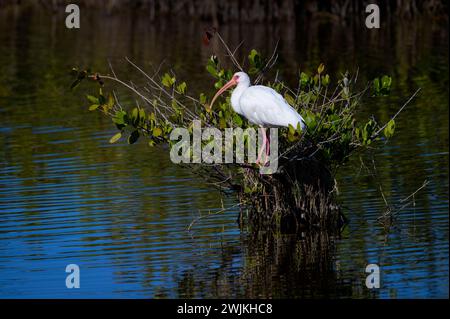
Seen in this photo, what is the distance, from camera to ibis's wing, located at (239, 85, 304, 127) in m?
11.7

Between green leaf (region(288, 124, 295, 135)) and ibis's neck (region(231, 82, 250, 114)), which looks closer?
green leaf (region(288, 124, 295, 135))

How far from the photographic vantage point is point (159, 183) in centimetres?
1513

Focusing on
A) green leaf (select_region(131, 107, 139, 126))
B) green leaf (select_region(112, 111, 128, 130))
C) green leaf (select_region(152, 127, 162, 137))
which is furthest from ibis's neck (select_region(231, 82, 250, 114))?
green leaf (select_region(112, 111, 128, 130))

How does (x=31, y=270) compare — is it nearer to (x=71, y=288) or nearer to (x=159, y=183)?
(x=71, y=288)

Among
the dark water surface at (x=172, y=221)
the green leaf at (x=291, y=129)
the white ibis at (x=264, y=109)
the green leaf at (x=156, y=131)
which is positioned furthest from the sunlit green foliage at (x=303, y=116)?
the dark water surface at (x=172, y=221)

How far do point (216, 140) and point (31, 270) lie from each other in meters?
2.19

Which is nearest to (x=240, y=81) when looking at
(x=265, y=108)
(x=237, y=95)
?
(x=237, y=95)

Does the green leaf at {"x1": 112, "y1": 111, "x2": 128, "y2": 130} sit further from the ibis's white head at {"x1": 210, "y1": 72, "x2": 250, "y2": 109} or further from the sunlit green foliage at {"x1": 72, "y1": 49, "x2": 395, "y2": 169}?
the ibis's white head at {"x1": 210, "y1": 72, "x2": 250, "y2": 109}

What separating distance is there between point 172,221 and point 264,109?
197 centimetres

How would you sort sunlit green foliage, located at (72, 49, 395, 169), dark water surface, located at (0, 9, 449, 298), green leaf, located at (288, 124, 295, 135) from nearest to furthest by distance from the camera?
dark water surface, located at (0, 9, 449, 298)
green leaf, located at (288, 124, 295, 135)
sunlit green foliage, located at (72, 49, 395, 169)

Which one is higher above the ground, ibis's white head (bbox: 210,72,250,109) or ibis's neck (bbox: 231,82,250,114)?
ibis's white head (bbox: 210,72,250,109)

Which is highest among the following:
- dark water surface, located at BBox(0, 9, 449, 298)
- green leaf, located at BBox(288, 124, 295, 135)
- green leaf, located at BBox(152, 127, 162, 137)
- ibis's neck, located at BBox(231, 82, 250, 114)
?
ibis's neck, located at BBox(231, 82, 250, 114)

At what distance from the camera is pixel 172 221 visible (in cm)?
1309

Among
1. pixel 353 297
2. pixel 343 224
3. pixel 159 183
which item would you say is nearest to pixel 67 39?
pixel 159 183
